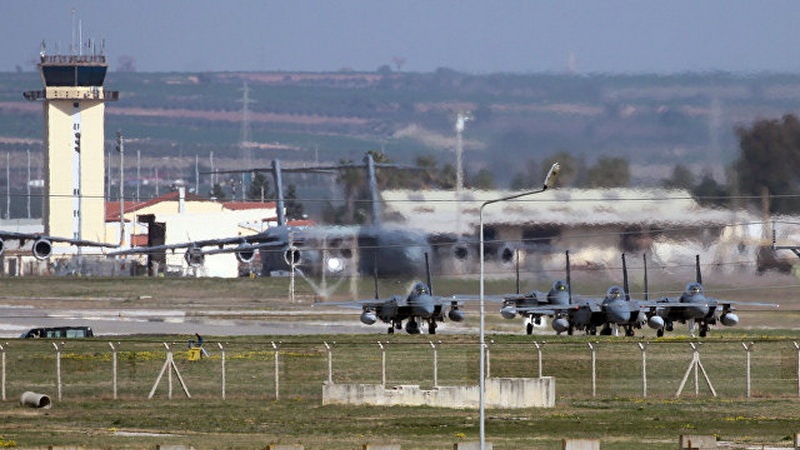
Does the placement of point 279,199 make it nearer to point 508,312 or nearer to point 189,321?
point 189,321

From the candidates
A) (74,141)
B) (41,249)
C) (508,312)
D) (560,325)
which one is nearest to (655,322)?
(560,325)

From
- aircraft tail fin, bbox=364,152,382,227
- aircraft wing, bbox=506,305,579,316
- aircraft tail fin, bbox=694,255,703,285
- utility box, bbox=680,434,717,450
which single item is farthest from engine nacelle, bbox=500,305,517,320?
utility box, bbox=680,434,717,450

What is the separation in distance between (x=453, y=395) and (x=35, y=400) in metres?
11.6

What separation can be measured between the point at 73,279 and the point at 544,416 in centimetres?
6715

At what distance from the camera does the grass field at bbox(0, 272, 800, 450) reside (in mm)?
42000

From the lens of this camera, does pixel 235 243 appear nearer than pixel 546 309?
No

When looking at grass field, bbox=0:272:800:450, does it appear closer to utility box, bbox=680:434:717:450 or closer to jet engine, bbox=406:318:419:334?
jet engine, bbox=406:318:419:334

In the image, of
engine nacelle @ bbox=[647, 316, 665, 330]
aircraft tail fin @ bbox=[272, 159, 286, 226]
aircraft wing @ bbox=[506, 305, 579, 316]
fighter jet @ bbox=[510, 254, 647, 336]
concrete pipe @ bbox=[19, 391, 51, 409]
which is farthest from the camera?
aircraft tail fin @ bbox=[272, 159, 286, 226]

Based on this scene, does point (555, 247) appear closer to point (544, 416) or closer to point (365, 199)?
point (365, 199)

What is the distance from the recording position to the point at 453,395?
164 ft

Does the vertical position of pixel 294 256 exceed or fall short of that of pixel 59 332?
it exceeds it

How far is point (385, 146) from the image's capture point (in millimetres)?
95188

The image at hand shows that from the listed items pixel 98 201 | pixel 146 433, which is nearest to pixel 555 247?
pixel 146 433

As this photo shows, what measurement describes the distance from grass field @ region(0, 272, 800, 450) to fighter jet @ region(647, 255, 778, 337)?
41.2 inches
